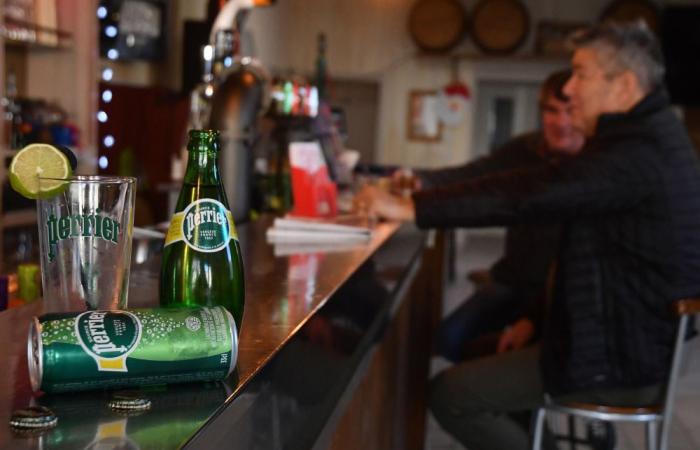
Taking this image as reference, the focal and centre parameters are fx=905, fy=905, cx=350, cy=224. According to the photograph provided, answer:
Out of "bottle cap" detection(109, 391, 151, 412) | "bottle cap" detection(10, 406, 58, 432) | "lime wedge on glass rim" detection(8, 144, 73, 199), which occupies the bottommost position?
"bottle cap" detection(109, 391, 151, 412)

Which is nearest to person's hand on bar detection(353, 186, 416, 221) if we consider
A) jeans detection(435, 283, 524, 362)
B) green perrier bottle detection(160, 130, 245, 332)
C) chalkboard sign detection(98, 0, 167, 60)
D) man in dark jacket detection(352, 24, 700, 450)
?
man in dark jacket detection(352, 24, 700, 450)

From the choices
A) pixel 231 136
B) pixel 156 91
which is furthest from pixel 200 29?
pixel 231 136

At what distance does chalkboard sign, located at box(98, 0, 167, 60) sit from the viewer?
17.9 ft

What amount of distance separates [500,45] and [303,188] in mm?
9107

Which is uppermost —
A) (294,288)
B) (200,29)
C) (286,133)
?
(200,29)

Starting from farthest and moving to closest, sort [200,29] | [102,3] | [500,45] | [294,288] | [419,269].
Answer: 1. [500,45]
2. [200,29]
3. [102,3]
4. [419,269]
5. [294,288]

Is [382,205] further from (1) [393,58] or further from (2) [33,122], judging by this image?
(1) [393,58]

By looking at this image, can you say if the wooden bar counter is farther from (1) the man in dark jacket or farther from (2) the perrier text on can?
(1) the man in dark jacket

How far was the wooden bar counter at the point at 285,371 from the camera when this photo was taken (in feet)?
2.40

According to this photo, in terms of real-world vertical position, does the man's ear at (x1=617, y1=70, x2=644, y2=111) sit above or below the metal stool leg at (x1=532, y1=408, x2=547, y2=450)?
above

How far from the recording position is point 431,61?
443 inches

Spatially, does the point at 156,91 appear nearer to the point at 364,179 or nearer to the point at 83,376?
the point at 364,179

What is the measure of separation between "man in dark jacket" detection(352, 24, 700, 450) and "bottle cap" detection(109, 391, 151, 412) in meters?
1.48

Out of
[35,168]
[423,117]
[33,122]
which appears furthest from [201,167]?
[423,117]
